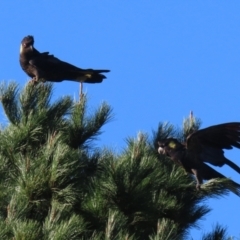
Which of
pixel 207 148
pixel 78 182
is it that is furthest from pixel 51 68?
pixel 78 182

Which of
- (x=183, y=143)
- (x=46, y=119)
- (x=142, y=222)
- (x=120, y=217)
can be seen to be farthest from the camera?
(x=183, y=143)

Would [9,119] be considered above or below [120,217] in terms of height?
above

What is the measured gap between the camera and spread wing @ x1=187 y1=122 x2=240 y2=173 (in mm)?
10000

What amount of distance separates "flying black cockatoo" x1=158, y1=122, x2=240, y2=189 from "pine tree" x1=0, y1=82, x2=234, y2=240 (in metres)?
0.26

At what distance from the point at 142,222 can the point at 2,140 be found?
4.11ft

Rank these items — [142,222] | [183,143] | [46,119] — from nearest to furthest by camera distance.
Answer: [142,222], [46,119], [183,143]

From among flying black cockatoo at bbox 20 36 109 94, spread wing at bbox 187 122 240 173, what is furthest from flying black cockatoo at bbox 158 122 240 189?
flying black cockatoo at bbox 20 36 109 94

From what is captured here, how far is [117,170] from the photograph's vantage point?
8320 millimetres

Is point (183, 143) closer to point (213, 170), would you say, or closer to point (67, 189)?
point (213, 170)

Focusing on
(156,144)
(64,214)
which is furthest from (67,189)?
(156,144)

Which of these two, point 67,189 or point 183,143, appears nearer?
point 67,189

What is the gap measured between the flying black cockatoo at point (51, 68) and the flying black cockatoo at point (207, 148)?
41.3 inches

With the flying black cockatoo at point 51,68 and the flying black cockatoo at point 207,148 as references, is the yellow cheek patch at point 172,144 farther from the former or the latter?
the flying black cockatoo at point 51,68

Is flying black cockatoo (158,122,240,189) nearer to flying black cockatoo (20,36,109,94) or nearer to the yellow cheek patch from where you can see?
the yellow cheek patch
